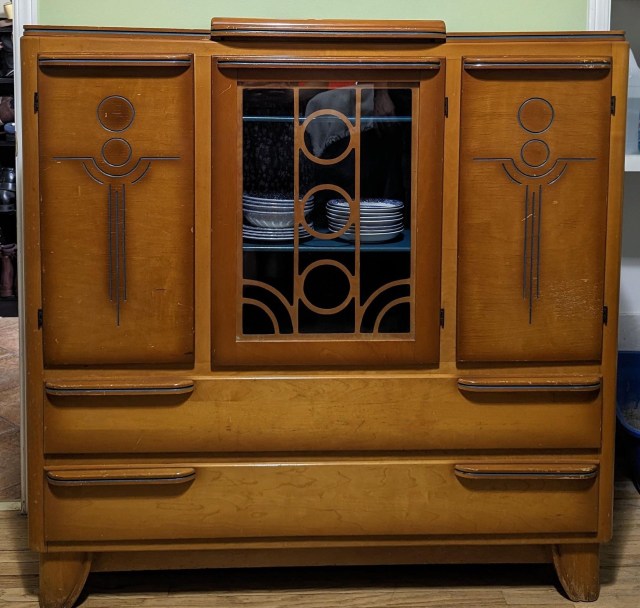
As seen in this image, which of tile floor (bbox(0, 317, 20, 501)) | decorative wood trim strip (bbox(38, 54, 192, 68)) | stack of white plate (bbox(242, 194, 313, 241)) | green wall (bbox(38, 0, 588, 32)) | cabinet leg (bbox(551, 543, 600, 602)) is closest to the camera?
decorative wood trim strip (bbox(38, 54, 192, 68))

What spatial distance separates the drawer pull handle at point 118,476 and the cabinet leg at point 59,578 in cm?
20

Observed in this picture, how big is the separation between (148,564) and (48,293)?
692 millimetres

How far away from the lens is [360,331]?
202 cm

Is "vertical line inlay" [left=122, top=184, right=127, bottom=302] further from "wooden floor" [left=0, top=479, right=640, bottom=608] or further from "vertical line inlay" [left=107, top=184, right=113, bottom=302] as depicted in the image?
"wooden floor" [left=0, top=479, right=640, bottom=608]

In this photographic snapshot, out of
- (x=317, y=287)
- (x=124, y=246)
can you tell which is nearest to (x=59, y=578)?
Answer: (x=124, y=246)

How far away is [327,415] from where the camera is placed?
201 centimetres

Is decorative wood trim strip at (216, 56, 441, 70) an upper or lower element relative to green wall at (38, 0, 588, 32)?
lower

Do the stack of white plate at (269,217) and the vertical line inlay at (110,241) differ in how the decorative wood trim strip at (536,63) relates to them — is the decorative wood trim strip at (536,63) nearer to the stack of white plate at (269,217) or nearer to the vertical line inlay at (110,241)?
the stack of white plate at (269,217)

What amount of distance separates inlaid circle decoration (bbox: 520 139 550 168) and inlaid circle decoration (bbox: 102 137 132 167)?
87 centimetres

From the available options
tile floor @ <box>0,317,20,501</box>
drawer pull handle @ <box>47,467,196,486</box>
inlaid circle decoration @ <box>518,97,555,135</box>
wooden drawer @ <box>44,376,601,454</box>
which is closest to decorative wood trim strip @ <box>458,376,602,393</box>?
wooden drawer @ <box>44,376,601,454</box>

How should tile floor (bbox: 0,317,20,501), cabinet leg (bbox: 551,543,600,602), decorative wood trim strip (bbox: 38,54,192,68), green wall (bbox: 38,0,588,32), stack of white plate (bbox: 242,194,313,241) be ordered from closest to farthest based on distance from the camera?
1. decorative wood trim strip (bbox: 38,54,192,68)
2. stack of white plate (bbox: 242,194,313,241)
3. cabinet leg (bbox: 551,543,600,602)
4. green wall (bbox: 38,0,588,32)
5. tile floor (bbox: 0,317,20,501)

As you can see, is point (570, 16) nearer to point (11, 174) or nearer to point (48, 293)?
point (48, 293)

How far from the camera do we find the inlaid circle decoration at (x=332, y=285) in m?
2.00

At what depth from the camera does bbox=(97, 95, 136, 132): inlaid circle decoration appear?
1898mm
